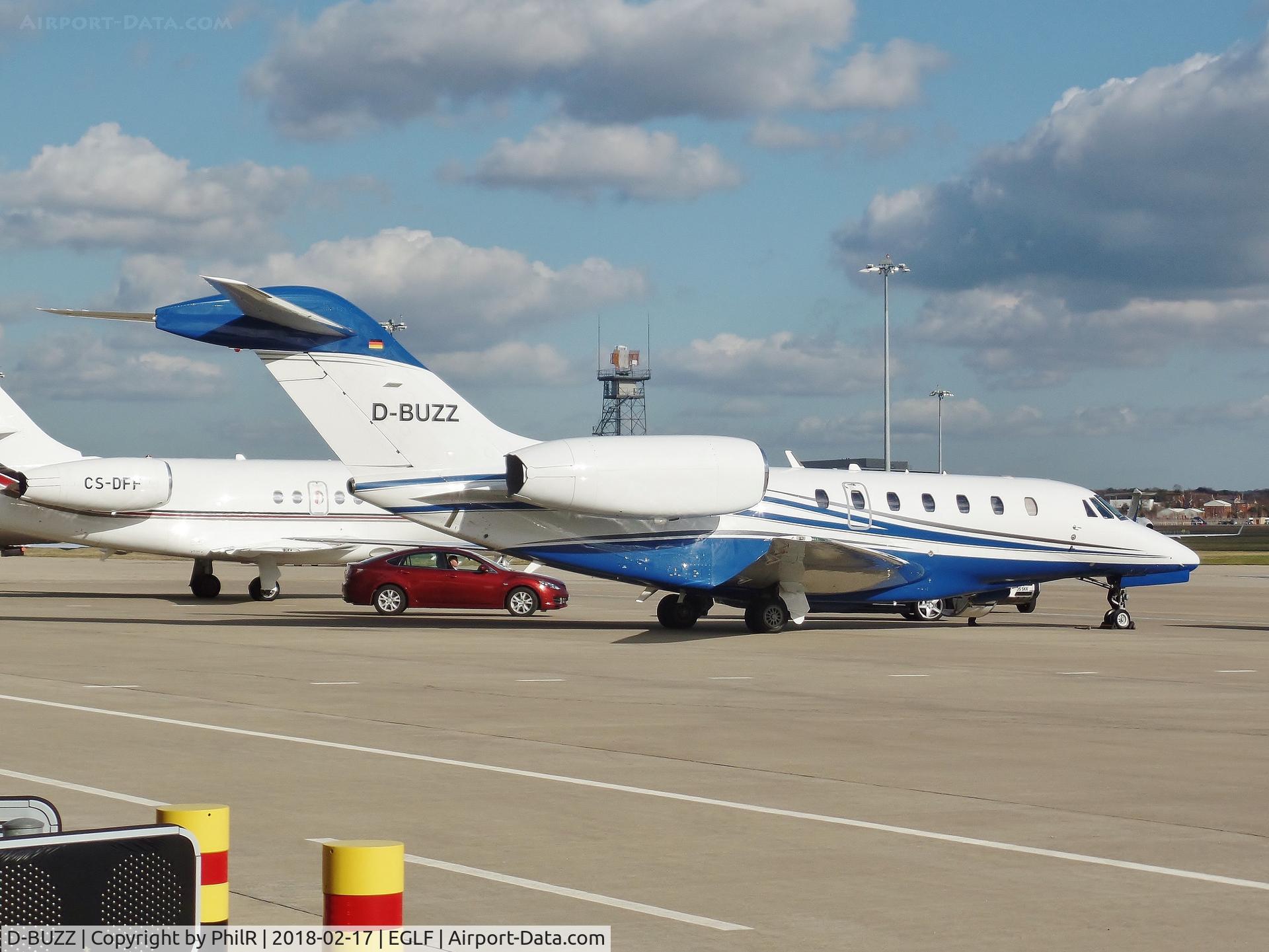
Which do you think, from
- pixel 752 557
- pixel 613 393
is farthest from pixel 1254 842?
pixel 613 393

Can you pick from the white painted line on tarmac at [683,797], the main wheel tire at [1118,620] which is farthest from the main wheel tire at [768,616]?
the white painted line on tarmac at [683,797]

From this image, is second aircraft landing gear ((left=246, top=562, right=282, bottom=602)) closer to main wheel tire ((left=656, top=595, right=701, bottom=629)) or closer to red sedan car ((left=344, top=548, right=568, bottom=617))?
red sedan car ((left=344, top=548, right=568, bottom=617))

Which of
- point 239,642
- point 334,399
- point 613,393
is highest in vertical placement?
point 613,393

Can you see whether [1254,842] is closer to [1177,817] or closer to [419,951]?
[1177,817]

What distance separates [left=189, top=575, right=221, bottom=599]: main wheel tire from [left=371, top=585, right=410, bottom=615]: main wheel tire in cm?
839

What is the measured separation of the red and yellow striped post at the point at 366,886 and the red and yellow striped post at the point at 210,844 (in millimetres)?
783

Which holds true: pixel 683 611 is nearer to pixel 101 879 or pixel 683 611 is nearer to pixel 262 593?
pixel 262 593

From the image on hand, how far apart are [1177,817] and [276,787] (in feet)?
20.4

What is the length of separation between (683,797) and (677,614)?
1820 cm

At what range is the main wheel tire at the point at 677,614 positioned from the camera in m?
28.6

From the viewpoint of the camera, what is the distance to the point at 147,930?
3.88 metres

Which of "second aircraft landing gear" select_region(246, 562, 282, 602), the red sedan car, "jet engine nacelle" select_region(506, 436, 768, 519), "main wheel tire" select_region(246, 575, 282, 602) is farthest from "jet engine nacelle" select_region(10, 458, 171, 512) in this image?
"jet engine nacelle" select_region(506, 436, 768, 519)

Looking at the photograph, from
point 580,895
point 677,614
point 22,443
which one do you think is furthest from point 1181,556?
point 22,443

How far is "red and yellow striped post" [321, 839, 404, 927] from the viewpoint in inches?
165
